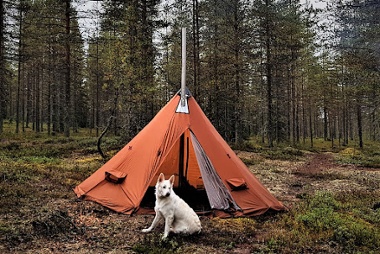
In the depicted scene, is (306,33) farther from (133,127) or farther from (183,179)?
(183,179)

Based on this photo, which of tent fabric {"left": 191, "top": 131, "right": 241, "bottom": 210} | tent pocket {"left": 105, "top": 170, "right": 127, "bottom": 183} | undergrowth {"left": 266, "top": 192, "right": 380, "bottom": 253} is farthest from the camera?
tent pocket {"left": 105, "top": 170, "right": 127, "bottom": 183}

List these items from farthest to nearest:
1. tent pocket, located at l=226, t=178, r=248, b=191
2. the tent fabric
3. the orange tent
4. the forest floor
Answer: tent pocket, located at l=226, t=178, r=248, b=191 → the orange tent → the tent fabric → the forest floor

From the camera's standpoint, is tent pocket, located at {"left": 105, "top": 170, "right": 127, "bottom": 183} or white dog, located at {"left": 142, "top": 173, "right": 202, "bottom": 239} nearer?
white dog, located at {"left": 142, "top": 173, "right": 202, "bottom": 239}

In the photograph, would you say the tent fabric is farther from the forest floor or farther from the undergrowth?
the undergrowth

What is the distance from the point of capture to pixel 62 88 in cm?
3256

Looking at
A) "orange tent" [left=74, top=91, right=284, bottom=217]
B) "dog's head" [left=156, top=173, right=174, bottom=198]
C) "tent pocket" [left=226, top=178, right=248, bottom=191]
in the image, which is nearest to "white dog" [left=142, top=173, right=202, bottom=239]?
"dog's head" [left=156, top=173, right=174, bottom=198]

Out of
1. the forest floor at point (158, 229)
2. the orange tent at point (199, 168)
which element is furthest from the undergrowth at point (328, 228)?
the orange tent at point (199, 168)

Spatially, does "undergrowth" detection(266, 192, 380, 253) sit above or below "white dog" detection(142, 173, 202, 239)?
below

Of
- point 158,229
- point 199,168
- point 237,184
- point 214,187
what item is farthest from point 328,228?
point 158,229

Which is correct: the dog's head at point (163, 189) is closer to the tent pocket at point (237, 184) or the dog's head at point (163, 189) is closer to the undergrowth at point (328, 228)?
the undergrowth at point (328, 228)

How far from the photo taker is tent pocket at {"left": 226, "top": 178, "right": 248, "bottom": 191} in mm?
7207

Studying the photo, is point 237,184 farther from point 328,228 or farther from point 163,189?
point 163,189

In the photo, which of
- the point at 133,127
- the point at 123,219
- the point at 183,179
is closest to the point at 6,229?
the point at 123,219

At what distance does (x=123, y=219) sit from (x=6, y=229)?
81.9 inches
